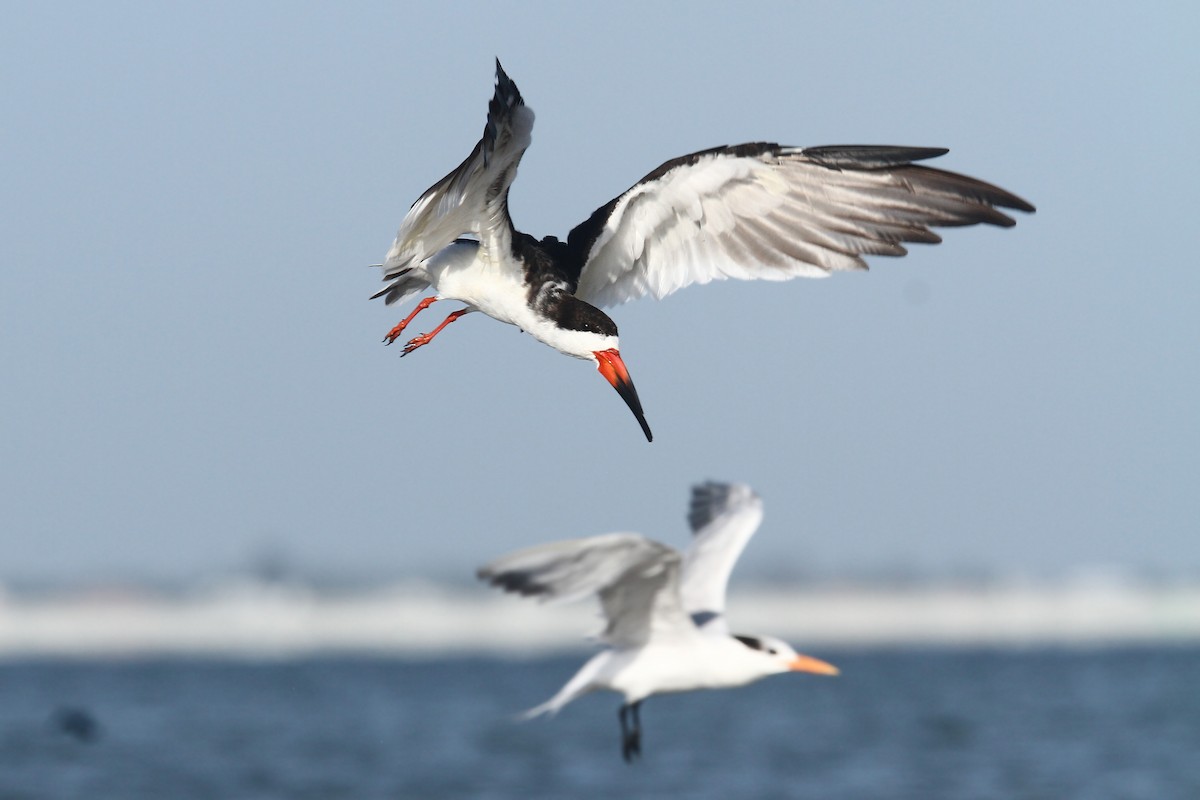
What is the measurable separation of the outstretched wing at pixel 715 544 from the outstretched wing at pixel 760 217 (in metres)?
2.31

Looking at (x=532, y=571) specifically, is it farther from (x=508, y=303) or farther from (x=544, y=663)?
(x=544, y=663)

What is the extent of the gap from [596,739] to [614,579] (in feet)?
101

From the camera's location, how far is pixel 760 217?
7.75m

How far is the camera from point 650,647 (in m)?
8.77

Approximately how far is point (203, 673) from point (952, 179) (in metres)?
65.6

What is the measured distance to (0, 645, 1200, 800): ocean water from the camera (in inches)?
1184

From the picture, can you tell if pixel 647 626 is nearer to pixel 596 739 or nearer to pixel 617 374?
pixel 617 374

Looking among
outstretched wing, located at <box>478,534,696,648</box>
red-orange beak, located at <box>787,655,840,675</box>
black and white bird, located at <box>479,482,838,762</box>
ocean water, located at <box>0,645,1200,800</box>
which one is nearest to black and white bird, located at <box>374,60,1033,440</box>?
outstretched wing, located at <box>478,534,696,648</box>

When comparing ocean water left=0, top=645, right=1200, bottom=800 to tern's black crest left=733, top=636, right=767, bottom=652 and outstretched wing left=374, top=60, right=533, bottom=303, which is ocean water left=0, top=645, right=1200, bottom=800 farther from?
outstretched wing left=374, top=60, right=533, bottom=303

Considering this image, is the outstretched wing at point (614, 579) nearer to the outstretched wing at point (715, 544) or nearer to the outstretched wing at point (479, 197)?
the outstretched wing at point (715, 544)

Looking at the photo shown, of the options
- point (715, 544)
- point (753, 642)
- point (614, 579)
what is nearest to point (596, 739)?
point (715, 544)

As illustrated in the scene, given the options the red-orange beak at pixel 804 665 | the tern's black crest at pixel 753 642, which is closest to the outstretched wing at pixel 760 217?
the tern's black crest at pixel 753 642

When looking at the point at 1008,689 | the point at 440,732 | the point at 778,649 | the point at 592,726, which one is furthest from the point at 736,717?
the point at 778,649

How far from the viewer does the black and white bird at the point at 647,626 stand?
764 centimetres
